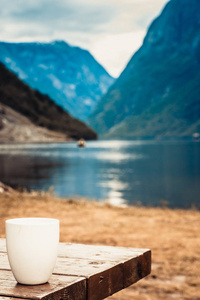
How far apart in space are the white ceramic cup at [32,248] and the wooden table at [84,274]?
0.25 ft

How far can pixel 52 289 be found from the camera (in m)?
2.39

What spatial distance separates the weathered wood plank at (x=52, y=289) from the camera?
2.32 meters

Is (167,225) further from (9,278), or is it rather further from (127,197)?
(127,197)

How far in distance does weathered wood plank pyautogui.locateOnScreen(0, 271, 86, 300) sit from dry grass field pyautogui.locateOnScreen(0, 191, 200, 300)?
15.6 ft

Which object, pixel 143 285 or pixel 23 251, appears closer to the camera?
pixel 23 251

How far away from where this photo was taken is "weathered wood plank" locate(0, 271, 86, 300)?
2.32 meters

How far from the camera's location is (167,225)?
13.6 meters

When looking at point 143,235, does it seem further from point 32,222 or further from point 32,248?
point 32,248

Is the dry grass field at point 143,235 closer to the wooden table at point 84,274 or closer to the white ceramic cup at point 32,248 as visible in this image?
the wooden table at point 84,274

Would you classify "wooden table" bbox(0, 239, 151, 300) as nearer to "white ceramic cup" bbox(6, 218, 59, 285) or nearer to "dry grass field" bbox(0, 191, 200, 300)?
"white ceramic cup" bbox(6, 218, 59, 285)

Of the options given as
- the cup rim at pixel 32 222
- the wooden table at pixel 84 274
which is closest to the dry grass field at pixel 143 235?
the wooden table at pixel 84 274

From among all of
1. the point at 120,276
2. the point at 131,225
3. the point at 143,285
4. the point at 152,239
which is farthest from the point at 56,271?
the point at 131,225

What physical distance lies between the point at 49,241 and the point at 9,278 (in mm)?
437

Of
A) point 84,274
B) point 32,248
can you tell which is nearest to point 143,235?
point 84,274
